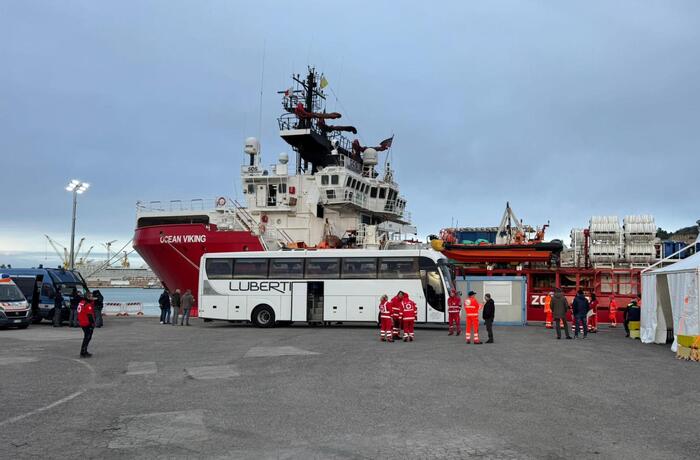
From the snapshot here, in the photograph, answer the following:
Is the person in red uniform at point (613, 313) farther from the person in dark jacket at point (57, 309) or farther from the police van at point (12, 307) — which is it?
the police van at point (12, 307)

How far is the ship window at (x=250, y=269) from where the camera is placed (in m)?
23.7

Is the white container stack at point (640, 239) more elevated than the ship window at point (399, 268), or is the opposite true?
the white container stack at point (640, 239)

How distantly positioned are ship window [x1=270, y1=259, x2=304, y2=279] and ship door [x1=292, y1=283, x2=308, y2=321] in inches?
16.1

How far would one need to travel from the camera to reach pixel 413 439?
6.65 meters

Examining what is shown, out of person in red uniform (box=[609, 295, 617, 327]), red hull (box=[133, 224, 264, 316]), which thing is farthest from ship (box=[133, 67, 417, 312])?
person in red uniform (box=[609, 295, 617, 327])

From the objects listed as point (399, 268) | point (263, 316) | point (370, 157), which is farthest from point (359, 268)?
point (370, 157)

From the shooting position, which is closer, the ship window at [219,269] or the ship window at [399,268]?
the ship window at [399,268]

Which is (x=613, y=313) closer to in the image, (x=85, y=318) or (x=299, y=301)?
(x=299, y=301)

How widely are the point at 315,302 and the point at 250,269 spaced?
2.77 m

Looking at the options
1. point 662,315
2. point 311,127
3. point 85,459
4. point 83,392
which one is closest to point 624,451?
point 85,459

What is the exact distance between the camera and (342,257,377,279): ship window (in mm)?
22750

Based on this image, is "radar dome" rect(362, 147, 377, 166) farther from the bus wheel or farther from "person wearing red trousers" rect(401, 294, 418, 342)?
"person wearing red trousers" rect(401, 294, 418, 342)

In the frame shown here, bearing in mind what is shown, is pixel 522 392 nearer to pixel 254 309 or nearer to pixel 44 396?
pixel 44 396

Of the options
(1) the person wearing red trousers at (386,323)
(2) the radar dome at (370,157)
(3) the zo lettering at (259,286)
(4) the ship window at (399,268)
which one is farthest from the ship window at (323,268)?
(2) the radar dome at (370,157)
